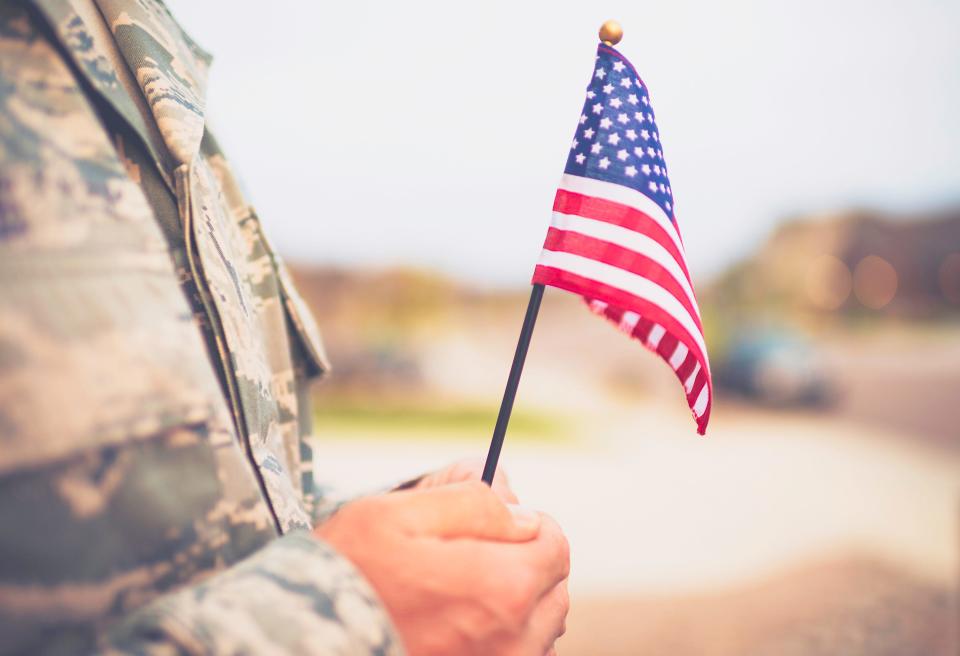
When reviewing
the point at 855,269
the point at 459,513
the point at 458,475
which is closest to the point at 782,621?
the point at 458,475

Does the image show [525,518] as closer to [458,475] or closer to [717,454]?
[458,475]

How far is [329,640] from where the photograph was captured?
0.60 meters

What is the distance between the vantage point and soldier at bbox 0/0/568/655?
548 millimetres

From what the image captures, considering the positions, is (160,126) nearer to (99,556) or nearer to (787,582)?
(99,556)

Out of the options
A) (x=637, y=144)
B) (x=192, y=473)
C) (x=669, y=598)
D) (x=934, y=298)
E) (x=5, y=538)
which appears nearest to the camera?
(x=5, y=538)

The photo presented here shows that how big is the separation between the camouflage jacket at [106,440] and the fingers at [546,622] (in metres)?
0.18

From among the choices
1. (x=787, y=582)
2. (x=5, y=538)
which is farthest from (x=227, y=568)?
(x=787, y=582)

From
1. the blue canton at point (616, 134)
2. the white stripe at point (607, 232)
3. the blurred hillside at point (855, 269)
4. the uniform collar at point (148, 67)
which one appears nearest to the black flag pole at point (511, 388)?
the white stripe at point (607, 232)

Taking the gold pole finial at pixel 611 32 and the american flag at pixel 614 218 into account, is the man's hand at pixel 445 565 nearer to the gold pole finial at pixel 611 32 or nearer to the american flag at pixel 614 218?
the american flag at pixel 614 218

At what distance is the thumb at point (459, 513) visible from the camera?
697 millimetres

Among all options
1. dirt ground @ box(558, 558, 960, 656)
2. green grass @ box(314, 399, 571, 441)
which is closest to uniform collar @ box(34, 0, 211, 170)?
dirt ground @ box(558, 558, 960, 656)

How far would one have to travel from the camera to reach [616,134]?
1.11 meters

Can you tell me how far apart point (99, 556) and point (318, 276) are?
66.9 ft

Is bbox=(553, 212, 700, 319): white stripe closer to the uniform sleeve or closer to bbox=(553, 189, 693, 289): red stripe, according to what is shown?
bbox=(553, 189, 693, 289): red stripe
